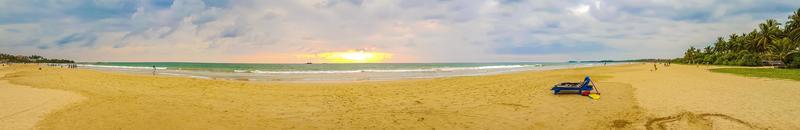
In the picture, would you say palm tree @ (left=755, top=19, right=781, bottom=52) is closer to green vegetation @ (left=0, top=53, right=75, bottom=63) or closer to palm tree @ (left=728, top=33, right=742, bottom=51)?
palm tree @ (left=728, top=33, right=742, bottom=51)

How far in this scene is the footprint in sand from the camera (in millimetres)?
7953

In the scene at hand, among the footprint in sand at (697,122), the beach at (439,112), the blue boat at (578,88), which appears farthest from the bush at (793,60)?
the footprint in sand at (697,122)

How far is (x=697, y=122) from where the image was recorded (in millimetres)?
8391

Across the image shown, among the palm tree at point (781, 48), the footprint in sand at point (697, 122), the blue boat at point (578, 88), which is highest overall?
the palm tree at point (781, 48)

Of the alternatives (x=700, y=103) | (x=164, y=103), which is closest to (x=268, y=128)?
(x=164, y=103)

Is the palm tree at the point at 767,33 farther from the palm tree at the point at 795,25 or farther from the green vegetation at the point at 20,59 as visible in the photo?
the green vegetation at the point at 20,59

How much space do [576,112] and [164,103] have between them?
1229 cm

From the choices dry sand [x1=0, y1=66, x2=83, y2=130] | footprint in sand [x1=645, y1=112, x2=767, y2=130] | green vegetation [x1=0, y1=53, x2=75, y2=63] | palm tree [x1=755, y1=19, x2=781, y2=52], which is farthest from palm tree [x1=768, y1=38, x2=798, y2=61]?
green vegetation [x1=0, y1=53, x2=75, y2=63]

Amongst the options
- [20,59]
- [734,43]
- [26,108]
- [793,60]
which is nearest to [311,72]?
[26,108]

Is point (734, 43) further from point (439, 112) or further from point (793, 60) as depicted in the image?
point (439, 112)

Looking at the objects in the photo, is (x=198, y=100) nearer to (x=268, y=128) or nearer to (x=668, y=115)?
(x=268, y=128)

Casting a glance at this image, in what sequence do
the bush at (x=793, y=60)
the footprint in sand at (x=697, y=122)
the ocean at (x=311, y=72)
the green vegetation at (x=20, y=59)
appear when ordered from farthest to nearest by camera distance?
1. the green vegetation at (x=20, y=59)
2. the bush at (x=793, y=60)
3. the ocean at (x=311, y=72)
4. the footprint in sand at (x=697, y=122)

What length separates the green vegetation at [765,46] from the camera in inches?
1698

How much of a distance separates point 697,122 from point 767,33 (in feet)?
236
